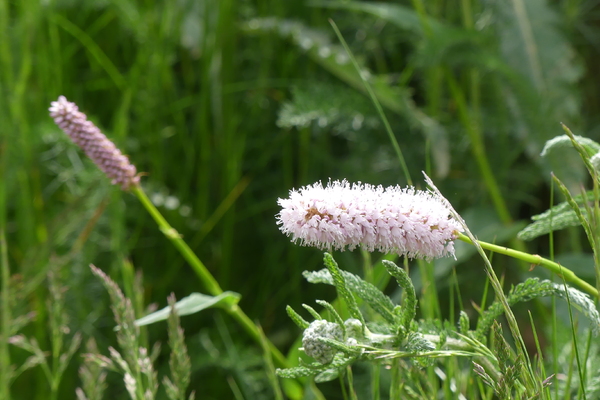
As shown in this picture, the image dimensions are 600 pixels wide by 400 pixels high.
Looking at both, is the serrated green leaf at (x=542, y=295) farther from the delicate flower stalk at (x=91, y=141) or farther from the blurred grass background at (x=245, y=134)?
the blurred grass background at (x=245, y=134)

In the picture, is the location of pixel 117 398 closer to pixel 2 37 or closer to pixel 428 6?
pixel 2 37

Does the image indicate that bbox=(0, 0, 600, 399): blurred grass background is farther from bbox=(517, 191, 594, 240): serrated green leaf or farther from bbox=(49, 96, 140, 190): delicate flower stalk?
bbox=(517, 191, 594, 240): serrated green leaf

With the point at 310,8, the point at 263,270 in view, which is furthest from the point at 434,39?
the point at 263,270

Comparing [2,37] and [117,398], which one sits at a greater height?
[2,37]

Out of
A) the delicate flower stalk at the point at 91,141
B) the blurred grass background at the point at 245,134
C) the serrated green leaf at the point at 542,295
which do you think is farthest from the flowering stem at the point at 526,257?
the blurred grass background at the point at 245,134

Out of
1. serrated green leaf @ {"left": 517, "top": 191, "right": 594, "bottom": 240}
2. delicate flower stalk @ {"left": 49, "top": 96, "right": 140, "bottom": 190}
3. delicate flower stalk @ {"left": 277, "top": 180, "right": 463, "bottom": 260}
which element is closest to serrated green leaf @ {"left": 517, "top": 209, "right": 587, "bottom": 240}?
serrated green leaf @ {"left": 517, "top": 191, "right": 594, "bottom": 240}
